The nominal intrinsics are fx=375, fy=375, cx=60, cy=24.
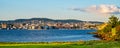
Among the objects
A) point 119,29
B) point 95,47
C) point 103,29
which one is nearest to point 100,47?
point 95,47

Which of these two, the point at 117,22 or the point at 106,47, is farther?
the point at 117,22

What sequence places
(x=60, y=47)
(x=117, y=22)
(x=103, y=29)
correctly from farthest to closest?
(x=103, y=29)
(x=117, y=22)
(x=60, y=47)

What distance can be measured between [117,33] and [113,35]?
1926mm

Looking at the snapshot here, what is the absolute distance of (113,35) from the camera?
116562 millimetres

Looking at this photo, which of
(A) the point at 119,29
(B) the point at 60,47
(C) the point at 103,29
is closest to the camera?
(B) the point at 60,47

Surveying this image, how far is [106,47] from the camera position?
62.4 meters

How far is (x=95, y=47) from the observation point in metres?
62.2

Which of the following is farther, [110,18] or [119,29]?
[110,18]

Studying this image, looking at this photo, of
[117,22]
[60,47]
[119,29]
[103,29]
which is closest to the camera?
[60,47]

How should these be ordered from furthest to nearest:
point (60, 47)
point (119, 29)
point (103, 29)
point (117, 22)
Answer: point (103, 29), point (117, 22), point (119, 29), point (60, 47)

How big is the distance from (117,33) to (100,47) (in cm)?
5375

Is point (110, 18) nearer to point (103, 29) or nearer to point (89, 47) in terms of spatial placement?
point (103, 29)

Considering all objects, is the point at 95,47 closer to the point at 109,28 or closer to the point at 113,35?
the point at 113,35

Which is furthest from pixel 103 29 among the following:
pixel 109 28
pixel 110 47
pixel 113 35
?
pixel 110 47
